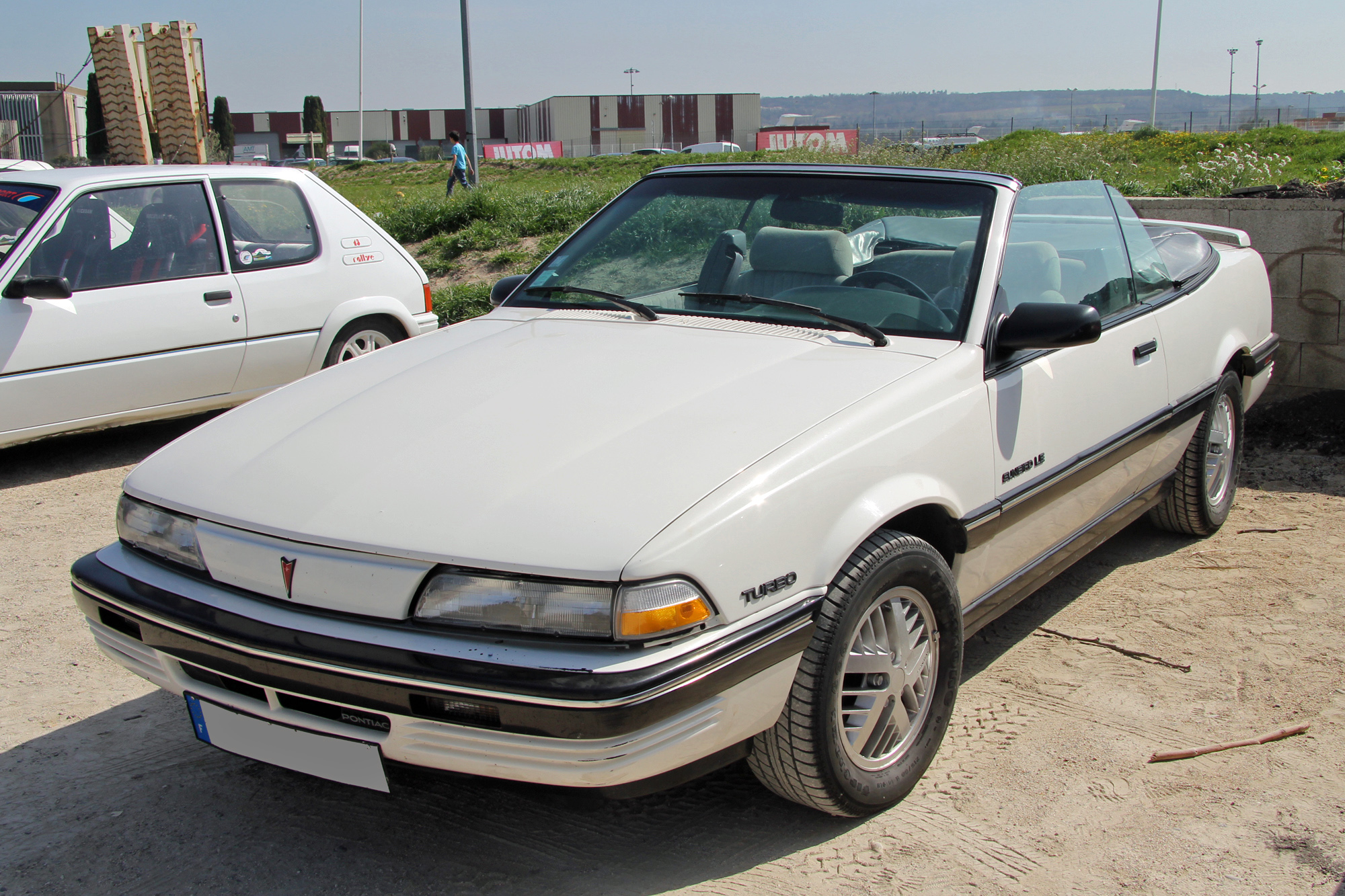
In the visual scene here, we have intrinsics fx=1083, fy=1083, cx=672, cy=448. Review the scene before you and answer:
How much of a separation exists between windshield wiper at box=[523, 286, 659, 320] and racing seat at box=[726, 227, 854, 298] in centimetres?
32

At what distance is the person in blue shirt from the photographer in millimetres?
17703

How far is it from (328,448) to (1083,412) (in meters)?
2.17

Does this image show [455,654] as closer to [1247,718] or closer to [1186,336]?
[1247,718]

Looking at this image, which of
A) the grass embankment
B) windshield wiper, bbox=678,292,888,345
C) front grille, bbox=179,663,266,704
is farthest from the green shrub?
front grille, bbox=179,663,266,704

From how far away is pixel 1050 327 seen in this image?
2842 millimetres

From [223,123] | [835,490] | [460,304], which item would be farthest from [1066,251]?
[223,123]

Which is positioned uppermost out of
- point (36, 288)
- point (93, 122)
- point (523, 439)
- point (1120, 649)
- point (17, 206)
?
point (93, 122)

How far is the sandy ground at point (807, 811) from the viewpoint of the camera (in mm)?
2359

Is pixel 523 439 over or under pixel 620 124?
under

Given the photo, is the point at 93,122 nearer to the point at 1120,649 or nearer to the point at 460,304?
the point at 460,304

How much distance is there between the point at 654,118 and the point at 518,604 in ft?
285

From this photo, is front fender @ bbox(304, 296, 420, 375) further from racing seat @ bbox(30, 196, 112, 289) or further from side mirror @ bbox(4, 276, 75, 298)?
side mirror @ bbox(4, 276, 75, 298)

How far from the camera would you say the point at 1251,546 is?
14.8 feet

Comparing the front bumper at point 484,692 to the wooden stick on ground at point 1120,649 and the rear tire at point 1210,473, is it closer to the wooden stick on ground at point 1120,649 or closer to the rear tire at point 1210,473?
the wooden stick on ground at point 1120,649
